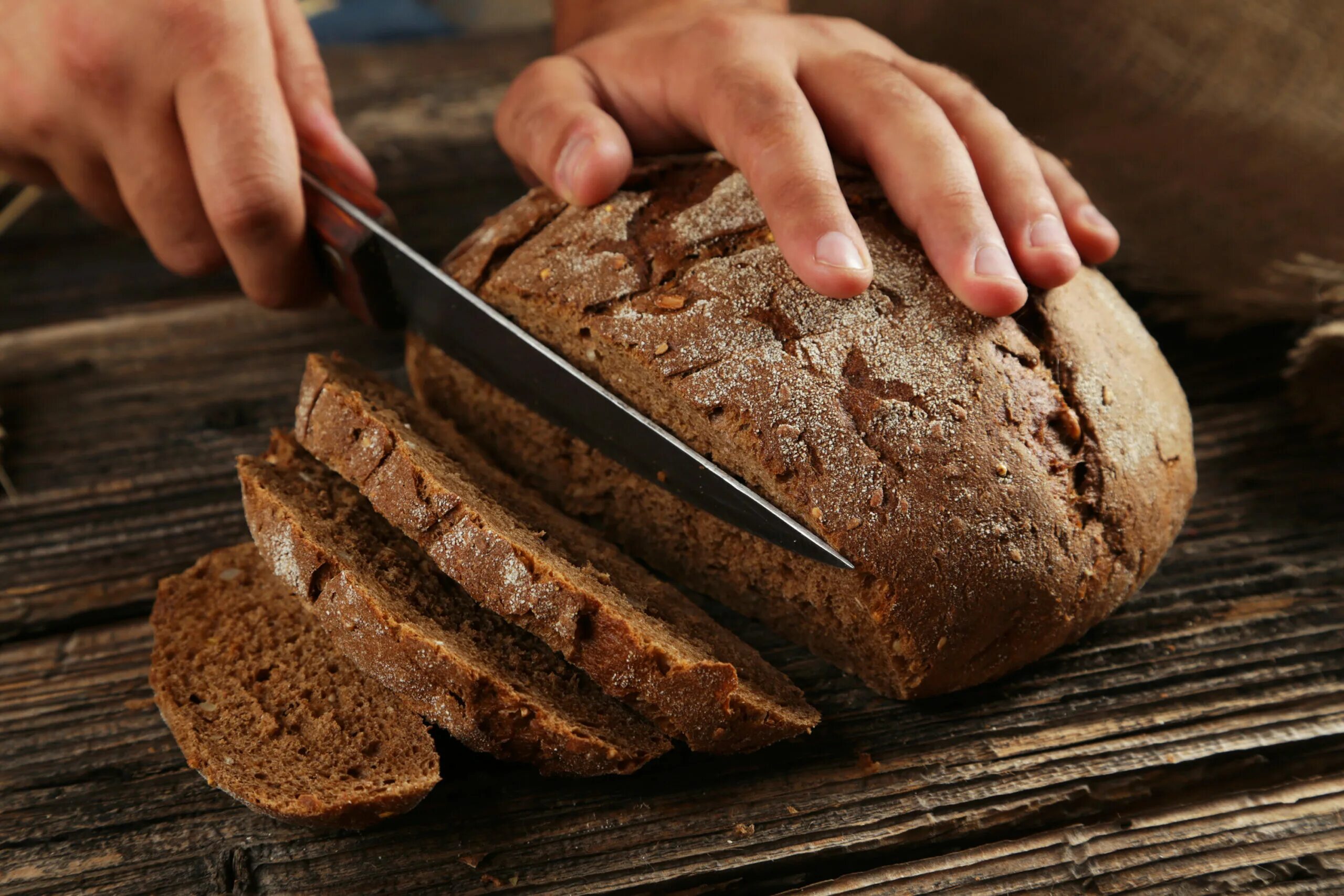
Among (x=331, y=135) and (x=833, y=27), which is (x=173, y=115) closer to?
(x=331, y=135)

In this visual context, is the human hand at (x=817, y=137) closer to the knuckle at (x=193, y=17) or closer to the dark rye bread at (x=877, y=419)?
the dark rye bread at (x=877, y=419)

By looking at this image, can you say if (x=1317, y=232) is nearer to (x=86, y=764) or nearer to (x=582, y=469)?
(x=582, y=469)

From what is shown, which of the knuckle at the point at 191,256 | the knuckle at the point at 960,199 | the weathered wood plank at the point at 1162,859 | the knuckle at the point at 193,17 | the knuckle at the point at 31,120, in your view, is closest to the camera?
the weathered wood plank at the point at 1162,859

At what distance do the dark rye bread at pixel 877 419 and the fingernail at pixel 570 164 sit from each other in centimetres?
5

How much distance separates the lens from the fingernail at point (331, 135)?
8.92ft

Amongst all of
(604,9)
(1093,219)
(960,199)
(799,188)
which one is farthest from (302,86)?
(1093,219)

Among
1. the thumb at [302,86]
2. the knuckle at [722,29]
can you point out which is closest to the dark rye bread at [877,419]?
the knuckle at [722,29]

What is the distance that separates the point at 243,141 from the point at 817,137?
1286mm

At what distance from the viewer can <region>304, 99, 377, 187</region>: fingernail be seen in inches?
107

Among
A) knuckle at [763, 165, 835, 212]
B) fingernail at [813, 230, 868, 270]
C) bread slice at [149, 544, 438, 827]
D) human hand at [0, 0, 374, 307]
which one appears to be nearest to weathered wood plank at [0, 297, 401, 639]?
bread slice at [149, 544, 438, 827]

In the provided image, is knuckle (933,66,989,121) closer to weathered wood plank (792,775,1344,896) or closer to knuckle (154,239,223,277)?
weathered wood plank (792,775,1344,896)

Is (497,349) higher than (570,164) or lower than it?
lower

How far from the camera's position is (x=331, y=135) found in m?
2.73

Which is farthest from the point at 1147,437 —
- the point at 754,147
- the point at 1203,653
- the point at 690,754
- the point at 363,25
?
the point at 363,25
